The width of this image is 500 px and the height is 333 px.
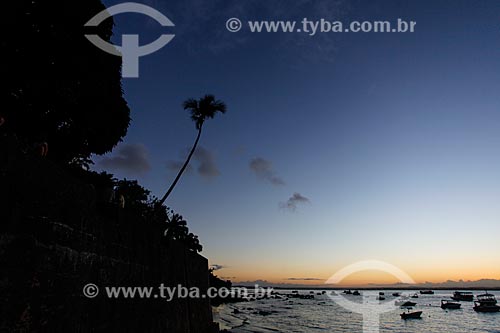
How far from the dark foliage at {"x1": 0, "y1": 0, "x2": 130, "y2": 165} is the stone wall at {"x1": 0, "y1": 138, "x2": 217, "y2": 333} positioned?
629 centimetres

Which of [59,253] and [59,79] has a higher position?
[59,79]

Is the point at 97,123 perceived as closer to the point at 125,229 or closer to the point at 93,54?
the point at 93,54

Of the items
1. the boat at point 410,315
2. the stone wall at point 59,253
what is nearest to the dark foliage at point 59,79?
the stone wall at point 59,253

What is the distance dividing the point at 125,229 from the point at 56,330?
92.2 inches

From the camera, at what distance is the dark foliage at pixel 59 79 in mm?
10461

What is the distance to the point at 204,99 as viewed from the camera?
25562 millimetres

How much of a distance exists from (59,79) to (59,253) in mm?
10043

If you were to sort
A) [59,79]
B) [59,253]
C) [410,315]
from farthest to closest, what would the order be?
[410,315] < [59,79] < [59,253]

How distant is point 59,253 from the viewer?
3521mm

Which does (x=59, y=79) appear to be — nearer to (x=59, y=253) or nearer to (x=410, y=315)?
(x=59, y=253)

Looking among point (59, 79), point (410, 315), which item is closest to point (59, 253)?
point (59, 79)

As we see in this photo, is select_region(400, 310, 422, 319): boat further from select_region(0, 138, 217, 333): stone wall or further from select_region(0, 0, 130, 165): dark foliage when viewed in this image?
select_region(0, 138, 217, 333): stone wall

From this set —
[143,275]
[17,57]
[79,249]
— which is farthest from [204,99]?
[79,249]

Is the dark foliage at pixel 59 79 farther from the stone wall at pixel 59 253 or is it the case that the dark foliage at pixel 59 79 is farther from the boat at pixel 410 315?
the boat at pixel 410 315
